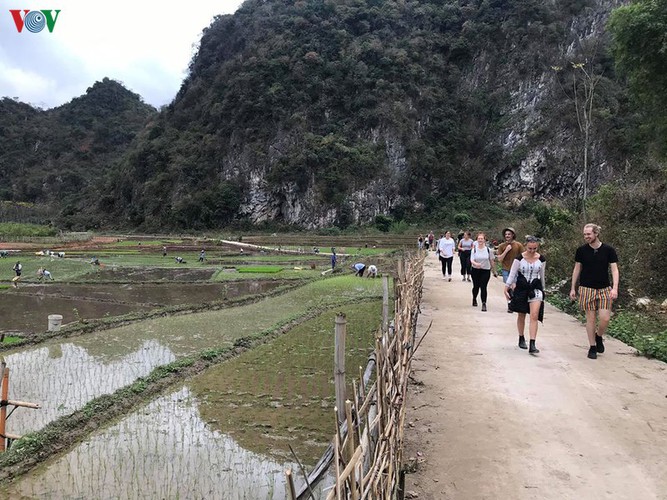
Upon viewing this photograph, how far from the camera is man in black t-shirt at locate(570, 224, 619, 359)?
5.43m

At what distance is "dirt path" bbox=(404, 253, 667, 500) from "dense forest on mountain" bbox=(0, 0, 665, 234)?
43.9 m

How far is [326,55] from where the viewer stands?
58.3 metres

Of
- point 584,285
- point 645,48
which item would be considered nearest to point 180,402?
point 584,285

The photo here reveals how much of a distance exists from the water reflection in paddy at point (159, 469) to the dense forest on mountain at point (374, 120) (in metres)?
44.4

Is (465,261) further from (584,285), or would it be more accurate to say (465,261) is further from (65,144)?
(65,144)

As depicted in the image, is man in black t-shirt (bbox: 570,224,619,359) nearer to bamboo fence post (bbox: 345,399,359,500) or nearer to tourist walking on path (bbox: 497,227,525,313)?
tourist walking on path (bbox: 497,227,525,313)

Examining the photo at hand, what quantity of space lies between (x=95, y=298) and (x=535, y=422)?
15.3m

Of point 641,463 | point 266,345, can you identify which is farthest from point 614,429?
point 266,345

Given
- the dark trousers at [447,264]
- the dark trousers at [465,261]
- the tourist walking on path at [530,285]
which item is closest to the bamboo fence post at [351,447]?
the tourist walking on path at [530,285]

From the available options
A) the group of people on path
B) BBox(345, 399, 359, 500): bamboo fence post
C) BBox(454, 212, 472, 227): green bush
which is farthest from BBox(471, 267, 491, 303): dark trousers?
BBox(454, 212, 472, 227): green bush

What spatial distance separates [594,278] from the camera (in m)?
5.53

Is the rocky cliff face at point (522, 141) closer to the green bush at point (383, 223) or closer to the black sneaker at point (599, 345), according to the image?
the green bush at point (383, 223)

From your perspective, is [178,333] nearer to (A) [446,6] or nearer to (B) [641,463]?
(B) [641,463]

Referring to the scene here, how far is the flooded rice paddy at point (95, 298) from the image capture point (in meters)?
12.7
